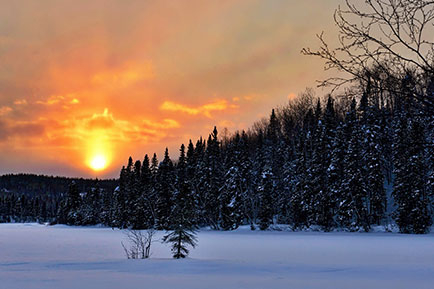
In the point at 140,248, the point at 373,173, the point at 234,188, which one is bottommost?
the point at 140,248

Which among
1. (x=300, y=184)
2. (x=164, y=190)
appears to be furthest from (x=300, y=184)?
(x=164, y=190)

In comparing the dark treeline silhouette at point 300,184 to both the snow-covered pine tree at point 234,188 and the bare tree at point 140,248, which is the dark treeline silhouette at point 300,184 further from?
the bare tree at point 140,248

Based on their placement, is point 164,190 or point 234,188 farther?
point 164,190

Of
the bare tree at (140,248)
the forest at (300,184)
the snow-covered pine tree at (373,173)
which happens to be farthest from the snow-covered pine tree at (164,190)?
the bare tree at (140,248)

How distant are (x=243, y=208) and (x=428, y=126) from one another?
56195 millimetres

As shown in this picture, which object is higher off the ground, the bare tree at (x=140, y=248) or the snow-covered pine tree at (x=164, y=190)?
the snow-covered pine tree at (x=164, y=190)

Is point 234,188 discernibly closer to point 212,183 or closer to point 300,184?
point 212,183

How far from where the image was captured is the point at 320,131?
58.4 meters

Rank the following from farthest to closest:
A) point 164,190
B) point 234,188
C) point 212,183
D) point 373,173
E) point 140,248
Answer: point 164,190
point 212,183
point 234,188
point 373,173
point 140,248

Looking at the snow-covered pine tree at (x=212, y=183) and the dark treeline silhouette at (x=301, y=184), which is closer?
the dark treeline silhouette at (x=301, y=184)

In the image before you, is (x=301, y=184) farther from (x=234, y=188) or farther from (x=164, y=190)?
(x=164, y=190)

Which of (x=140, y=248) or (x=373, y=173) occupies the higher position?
(x=373, y=173)

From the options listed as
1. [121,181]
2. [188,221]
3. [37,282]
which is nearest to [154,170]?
[121,181]

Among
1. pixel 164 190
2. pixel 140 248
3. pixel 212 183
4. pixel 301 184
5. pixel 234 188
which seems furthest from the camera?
pixel 164 190
